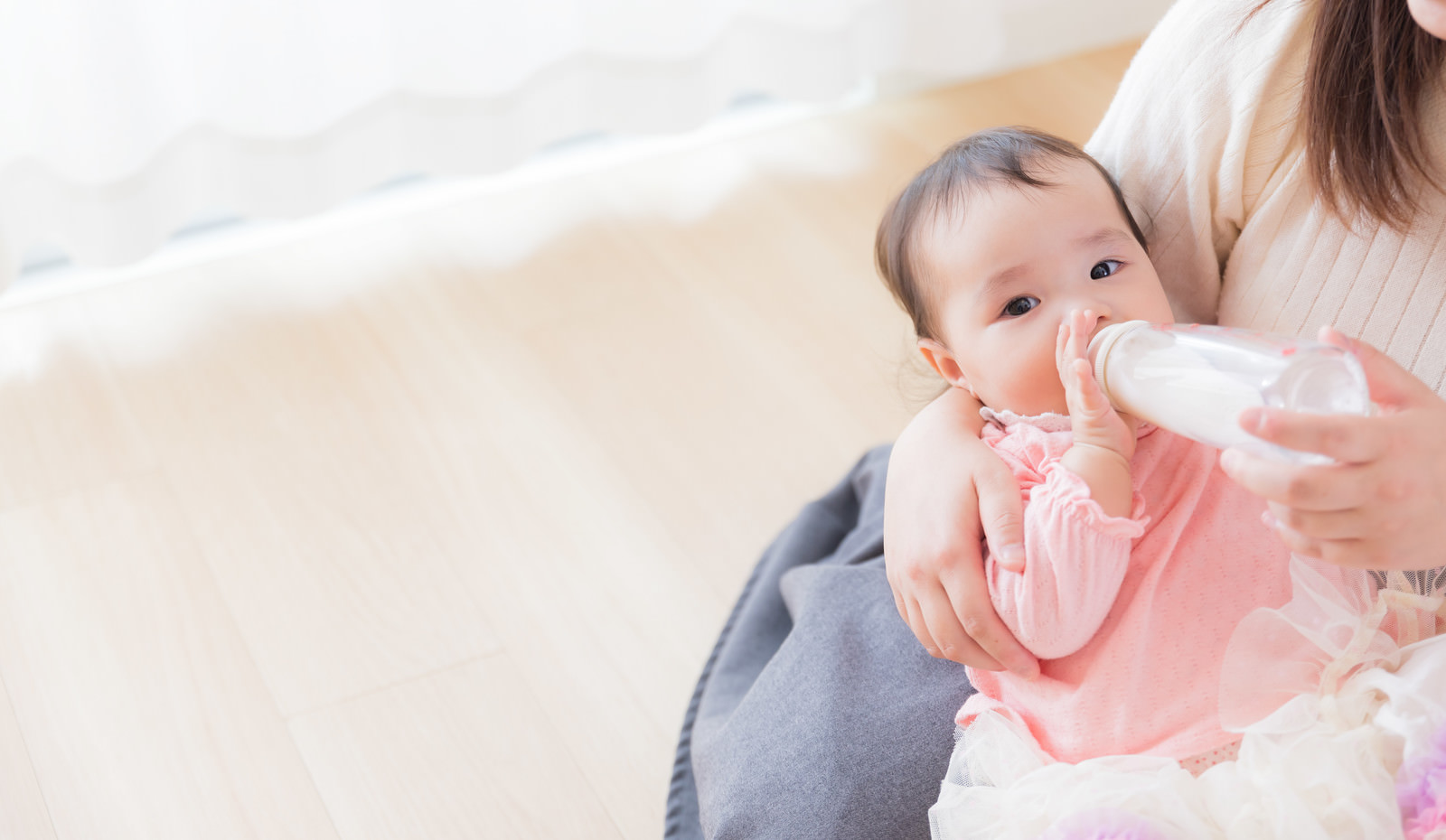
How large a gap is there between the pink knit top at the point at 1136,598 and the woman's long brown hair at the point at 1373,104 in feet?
0.68

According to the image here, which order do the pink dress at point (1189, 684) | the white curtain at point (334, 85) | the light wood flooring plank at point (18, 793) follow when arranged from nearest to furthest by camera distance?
the pink dress at point (1189, 684) < the light wood flooring plank at point (18, 793) < the white curtain at point (334, 85)

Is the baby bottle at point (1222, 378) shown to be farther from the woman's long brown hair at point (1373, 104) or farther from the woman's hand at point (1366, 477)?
the woman's long brown hair at point (1373, 104)

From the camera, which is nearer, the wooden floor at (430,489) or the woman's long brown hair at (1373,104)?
the woman's long brown hair at (1373,104)

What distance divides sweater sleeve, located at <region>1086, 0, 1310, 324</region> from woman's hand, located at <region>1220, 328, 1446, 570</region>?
289mm

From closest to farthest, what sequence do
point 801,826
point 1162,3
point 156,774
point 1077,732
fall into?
point 1077,732, point 801,826, point 156,774, point 1162,3

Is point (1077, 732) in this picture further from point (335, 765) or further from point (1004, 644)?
point (335, 765)

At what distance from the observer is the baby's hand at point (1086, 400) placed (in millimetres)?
869

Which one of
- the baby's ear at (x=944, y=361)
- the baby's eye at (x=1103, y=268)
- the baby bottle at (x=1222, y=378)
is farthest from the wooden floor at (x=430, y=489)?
the baby bottle at (x=1222, y=378)

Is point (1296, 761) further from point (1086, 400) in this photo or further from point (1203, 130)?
point (1203, 130)

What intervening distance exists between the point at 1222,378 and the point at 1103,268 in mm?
239

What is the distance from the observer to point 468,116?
201 centimetres

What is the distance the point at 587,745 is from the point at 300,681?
311 mm

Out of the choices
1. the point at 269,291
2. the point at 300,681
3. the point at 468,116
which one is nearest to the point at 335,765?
the point at 300,681

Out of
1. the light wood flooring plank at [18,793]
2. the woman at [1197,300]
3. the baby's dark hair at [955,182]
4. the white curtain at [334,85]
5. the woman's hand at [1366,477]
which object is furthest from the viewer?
the white curtain at [334,85]
